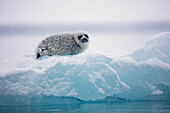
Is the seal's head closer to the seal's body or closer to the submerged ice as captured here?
the seal's body

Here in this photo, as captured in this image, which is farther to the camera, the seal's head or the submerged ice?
the seal's head

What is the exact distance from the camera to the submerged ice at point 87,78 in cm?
459

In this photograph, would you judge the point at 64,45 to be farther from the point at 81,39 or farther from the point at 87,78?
the point at 87,78

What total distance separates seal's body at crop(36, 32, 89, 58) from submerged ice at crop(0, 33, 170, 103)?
0.45 m

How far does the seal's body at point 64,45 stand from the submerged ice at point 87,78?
1.47 ft

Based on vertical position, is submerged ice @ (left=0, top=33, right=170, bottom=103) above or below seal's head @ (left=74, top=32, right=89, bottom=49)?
below

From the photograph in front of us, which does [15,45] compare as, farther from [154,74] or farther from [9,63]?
[154,74]

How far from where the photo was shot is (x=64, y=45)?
230 inches

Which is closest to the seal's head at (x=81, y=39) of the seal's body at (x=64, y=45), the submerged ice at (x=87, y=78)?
the seal's body at (x=64, y=45)

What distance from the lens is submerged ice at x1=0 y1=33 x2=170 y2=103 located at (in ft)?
15.1

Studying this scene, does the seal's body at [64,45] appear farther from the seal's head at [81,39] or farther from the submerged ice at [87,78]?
the submerged ice at [87,78]

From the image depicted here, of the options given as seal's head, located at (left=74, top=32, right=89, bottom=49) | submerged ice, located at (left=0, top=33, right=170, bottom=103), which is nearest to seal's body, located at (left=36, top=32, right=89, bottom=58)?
seal's head, located at (left=74, top=32, right=89, bottom=49)

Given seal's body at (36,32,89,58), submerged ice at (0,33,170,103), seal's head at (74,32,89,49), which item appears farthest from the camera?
seal's head at (74,32,89,49)

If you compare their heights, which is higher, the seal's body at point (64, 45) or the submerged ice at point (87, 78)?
the seal's body at point (64, 45)
